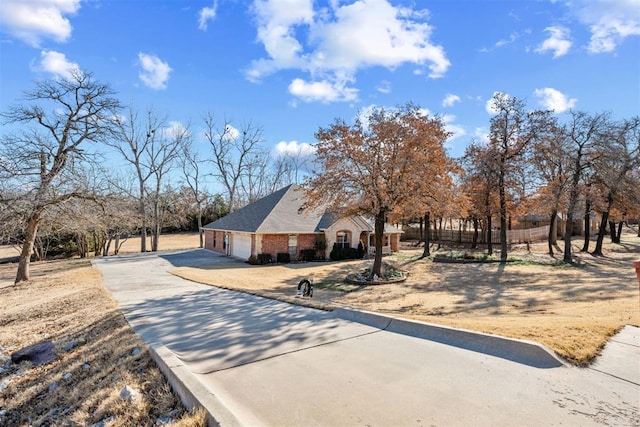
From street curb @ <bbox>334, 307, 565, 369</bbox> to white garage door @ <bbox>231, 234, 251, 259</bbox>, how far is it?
19336 millimetres

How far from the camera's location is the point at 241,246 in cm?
2734

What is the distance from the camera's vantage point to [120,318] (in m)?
8.63

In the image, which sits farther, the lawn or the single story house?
the single story house

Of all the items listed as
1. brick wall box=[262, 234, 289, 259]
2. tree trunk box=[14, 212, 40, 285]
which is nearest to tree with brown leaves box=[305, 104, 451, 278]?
brick wall box=[262, 234, 289, 259]

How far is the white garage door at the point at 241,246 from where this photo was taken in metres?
26.0

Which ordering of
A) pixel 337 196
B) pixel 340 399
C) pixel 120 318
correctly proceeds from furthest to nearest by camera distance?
pixel 337 196 → pixel 120 318 → pixel 340 399

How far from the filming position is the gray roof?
2522 cm

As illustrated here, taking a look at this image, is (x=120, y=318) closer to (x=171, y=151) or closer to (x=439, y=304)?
(x=439, y=304)

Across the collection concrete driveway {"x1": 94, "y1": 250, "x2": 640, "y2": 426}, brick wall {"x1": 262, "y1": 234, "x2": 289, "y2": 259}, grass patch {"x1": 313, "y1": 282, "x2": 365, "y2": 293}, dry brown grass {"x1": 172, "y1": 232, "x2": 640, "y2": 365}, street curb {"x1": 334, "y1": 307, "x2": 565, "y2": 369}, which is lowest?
grass patch {"x1": 313, "y1": 282, "x2": 365, "y2": 293}

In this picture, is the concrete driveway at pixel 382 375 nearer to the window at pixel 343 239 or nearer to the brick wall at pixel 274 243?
the brick wall at pixel 274 243

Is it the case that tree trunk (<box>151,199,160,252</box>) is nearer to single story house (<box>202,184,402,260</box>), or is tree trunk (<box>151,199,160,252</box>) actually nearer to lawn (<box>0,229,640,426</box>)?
single story house (<box>202,184,402,260</box>)

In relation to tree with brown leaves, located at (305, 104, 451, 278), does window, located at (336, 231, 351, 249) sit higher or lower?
lower

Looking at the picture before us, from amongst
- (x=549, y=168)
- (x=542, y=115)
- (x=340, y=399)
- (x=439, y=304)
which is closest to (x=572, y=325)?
(x=340, y=399)

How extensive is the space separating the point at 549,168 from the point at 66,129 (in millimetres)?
29424
